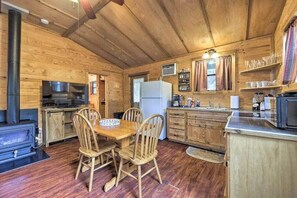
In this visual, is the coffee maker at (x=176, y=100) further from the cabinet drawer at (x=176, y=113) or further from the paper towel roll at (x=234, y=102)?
the paper towel roll at (x=234, y=102)

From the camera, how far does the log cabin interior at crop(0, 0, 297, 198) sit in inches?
46.9

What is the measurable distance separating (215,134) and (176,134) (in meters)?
0.93

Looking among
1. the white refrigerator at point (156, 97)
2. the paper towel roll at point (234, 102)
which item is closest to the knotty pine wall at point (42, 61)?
the white refrigerator at point (156, 97)

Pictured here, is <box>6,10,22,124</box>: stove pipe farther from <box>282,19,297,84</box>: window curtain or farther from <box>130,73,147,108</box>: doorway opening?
<box>282,19,297,84</box>: window curtain

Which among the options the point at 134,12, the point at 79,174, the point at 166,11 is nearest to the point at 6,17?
the point at 134,12

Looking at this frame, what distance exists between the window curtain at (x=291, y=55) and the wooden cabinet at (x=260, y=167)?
87cm

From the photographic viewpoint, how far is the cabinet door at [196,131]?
3.08 meters

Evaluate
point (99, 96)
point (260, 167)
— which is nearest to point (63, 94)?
point (99, 96)

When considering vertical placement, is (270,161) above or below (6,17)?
below

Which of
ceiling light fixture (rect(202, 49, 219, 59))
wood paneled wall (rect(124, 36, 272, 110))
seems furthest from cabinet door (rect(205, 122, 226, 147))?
ceiling light fixture (rect(202, 49, 219, 59))

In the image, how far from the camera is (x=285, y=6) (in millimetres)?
1921

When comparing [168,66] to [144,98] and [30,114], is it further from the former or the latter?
[30,114]

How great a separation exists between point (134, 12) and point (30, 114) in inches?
129

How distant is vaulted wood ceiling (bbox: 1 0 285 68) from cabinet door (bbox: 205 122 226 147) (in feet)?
6.19
